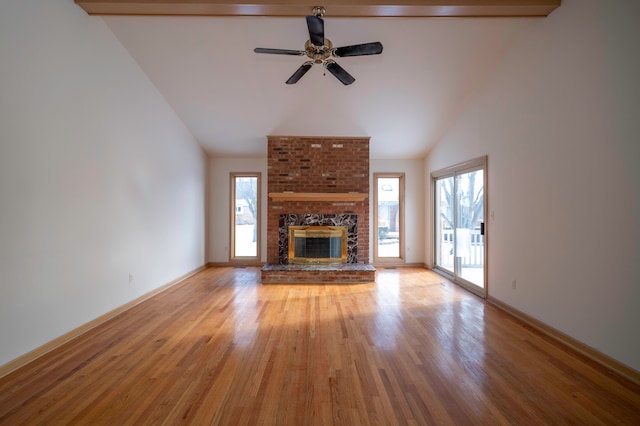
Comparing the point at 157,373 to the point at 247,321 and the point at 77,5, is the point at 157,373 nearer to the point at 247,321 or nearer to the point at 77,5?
the point at 247,321

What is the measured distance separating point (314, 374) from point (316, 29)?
2.80 metres

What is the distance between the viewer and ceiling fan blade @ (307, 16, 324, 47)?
8.19 ft

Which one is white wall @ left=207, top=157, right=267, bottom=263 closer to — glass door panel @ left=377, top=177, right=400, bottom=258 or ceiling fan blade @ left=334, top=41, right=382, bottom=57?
glass door panel @ left=377, top=177, right=400, bottom=258

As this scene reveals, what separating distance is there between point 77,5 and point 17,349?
10.4 feet

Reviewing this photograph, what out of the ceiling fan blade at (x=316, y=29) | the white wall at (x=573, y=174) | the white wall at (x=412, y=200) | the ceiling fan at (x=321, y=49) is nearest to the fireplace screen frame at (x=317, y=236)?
the white wall at (x=412, y=200)

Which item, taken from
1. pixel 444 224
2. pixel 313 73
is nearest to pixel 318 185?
pixel 313 73

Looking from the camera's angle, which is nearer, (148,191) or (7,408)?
(7,408)

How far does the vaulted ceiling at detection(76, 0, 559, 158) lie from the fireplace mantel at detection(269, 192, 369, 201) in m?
1.13

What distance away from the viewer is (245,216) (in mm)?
6742

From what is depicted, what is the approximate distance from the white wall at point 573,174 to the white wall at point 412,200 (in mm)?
2607

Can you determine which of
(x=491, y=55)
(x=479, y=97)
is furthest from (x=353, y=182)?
(x=491, y=55)

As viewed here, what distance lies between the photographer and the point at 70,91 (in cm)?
293

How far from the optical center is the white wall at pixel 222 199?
21.8ft

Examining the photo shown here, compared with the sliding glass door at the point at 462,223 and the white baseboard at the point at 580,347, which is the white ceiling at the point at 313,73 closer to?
the sliding glass door at the point at 462,223
